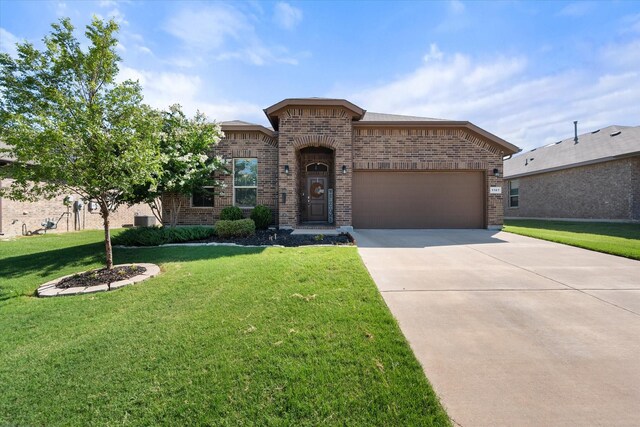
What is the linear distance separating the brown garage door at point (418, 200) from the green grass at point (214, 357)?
22.6 ft

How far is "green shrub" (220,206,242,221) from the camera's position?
10172 millimetres

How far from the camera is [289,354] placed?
2568 mm

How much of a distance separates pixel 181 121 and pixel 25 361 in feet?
27.7

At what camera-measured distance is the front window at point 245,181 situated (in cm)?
1102

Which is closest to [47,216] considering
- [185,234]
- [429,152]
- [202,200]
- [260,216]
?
[202,200]

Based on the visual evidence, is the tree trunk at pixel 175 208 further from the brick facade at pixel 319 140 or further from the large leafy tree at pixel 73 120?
the large leafy tree at pixel 73 120

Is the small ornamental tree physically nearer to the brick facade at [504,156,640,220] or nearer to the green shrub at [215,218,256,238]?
the green shrub at [215,218,256,238]

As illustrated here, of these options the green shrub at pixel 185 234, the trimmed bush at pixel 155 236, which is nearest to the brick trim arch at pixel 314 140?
the green shrub at pixel 185 234

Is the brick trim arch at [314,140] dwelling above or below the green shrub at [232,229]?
A: above

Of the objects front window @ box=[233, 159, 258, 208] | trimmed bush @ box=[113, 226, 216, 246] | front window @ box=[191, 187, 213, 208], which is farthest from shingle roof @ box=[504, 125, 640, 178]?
trimmed bush @ box=[113, 226, 216, 246]

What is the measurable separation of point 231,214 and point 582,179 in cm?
2028

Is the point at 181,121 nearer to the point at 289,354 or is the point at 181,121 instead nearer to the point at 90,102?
the point at 90,102

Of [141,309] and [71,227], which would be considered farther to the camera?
[71,227]

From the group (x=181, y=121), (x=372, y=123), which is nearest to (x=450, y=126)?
(x=372, y=123)
